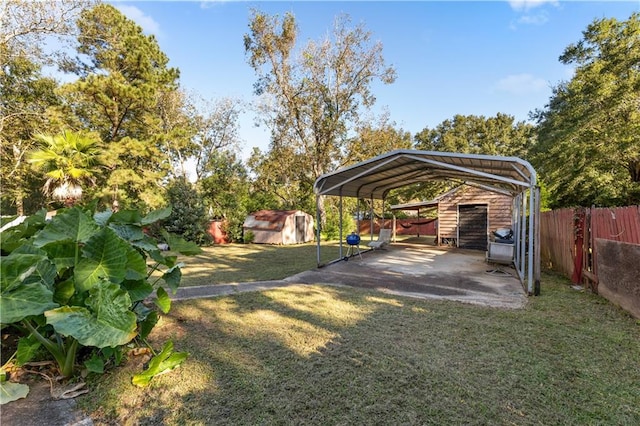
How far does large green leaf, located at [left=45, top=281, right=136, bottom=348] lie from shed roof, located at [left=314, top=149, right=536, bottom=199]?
5.36 meters

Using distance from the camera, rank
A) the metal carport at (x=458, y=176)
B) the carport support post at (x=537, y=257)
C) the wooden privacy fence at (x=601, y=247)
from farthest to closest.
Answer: the metal carport at (x=458, y=176) → the carport support post at (x=537, y=257) → the wooden privacy fence at (x=601, y=247)

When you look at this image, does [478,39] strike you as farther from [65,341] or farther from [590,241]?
[65,341]

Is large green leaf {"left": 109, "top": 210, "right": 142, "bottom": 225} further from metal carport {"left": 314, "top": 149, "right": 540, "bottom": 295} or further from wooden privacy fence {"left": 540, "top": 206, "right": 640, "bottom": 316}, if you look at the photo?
wooden privacy fence {"left": 540, "top": 206, "right": 640, "bottom": 316}

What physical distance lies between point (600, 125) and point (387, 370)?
1432cm

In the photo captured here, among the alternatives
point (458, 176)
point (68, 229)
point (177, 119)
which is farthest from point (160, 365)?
point (177, 119)

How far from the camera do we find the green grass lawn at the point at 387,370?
191 centimetres

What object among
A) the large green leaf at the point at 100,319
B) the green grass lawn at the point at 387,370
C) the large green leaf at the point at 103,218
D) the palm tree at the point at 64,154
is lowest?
the green grass lawn at the point at 387,370

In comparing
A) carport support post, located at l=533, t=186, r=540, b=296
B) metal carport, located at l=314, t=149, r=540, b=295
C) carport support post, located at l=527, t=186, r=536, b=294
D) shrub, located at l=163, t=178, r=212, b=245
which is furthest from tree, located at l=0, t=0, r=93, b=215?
carport support post, located at l=533, t=186, r=540, b=296

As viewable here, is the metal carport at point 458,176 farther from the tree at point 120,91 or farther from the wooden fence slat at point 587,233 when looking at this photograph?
the tree at point 120,91

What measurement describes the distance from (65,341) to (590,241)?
281 inches

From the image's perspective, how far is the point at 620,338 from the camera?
10.0 feet

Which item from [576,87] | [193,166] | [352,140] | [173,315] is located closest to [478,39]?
[576,87]

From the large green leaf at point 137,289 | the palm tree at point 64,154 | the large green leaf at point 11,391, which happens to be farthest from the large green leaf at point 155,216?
the palm tree at point 64,154

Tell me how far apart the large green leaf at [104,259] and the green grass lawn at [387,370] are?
82cm
